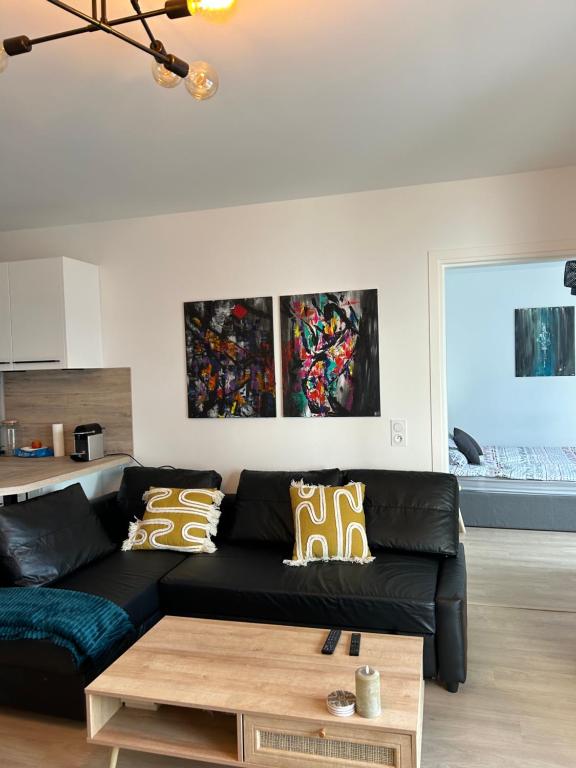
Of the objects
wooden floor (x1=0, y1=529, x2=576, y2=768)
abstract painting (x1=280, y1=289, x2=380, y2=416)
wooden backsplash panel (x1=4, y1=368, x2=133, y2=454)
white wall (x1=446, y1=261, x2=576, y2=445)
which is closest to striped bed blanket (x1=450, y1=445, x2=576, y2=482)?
white wall (x1=446, y1=261, x2=576, y2=445)

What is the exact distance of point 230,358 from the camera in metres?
3.79

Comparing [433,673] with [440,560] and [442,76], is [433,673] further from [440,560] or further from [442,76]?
[442,76]

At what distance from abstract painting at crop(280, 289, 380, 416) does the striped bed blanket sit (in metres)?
2.04

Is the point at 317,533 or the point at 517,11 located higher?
the point at 517,11

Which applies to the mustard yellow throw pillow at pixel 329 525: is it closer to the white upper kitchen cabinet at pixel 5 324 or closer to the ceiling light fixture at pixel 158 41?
the ceiling light fixture at pixel 158 41

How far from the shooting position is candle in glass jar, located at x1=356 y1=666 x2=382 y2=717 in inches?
65.7

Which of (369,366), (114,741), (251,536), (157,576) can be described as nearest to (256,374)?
(369,366)

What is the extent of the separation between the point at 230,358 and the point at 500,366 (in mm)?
4122

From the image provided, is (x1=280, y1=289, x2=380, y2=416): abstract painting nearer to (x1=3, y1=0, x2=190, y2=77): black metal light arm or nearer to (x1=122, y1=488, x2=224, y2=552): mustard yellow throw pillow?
(x1=122, y1=488, x2=224, y2=552): mustard yellow throw pillow

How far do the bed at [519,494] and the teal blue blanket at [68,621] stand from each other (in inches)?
131

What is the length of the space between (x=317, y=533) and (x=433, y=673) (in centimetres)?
85


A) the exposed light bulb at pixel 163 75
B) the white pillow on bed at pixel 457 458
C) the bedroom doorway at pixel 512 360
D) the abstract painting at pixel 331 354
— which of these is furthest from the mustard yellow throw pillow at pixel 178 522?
the bedroom doorway at pixel 512 360

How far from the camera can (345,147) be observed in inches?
110

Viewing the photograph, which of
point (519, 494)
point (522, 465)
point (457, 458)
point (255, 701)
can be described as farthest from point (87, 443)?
point (522, 465)
